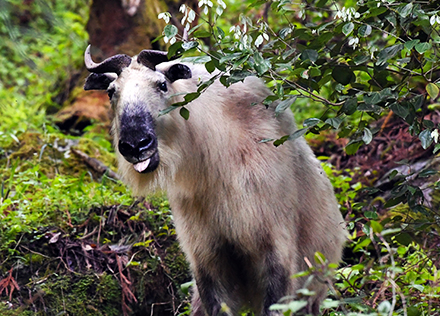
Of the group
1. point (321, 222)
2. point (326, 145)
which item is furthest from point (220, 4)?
point (326, 145)

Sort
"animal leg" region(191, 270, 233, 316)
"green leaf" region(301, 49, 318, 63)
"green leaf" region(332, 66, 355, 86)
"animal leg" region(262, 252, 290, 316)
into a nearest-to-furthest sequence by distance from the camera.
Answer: "green leaf" region(301, 49, 318, 63) < "green leaf" region(332, 66, 355, 86) < "animal leg" region(262, 252, 290, 316) < "animal leg" region(191, 270, 233, 316)

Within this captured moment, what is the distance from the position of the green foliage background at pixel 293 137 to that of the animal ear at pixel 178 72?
0.71 ft

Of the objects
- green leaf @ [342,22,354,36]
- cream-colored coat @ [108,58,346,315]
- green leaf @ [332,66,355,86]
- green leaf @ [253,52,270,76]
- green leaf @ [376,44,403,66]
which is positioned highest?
green leaf @ [342,22,354,36]

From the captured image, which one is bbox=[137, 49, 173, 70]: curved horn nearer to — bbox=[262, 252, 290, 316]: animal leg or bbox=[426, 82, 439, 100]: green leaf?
bbox=[262, 252, 290, 316]: animal leg

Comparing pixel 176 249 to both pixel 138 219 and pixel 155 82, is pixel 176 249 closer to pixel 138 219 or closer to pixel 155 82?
pixel 138 219

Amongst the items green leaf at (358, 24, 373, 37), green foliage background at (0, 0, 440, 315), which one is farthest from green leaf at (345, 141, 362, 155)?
green leaf at (358, 24, 373, 37)

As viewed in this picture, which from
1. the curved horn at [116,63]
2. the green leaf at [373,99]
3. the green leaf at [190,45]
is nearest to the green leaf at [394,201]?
the green leaf at [373,99]

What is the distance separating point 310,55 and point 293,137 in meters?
0.48

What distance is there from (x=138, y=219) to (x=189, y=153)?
1.74 metres

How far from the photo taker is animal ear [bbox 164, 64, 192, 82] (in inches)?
150

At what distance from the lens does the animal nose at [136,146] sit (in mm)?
3467

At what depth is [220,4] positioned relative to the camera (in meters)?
→ 3.14

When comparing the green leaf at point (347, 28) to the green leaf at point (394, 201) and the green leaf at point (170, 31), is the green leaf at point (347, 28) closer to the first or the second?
the green leaf at point (170, 31)

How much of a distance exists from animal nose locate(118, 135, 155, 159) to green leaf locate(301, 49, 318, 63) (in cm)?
106
